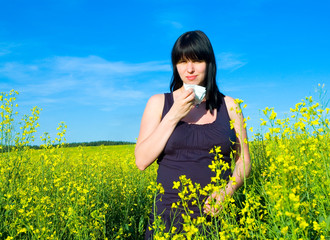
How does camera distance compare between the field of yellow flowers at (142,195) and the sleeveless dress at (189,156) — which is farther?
the sleeveless dress at (189,156)

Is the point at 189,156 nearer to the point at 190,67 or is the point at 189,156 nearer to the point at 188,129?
the point at 188,129

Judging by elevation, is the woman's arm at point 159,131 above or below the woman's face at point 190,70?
below

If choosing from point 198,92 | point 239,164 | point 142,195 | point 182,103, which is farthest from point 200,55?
point 142,195

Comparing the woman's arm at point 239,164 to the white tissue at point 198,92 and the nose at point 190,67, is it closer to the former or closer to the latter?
the white tissue at point 198,92

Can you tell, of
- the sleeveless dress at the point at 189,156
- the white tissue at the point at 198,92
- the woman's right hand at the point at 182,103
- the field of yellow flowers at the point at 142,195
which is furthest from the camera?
the white tissue at the point at 198,92

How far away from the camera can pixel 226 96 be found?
2953mm

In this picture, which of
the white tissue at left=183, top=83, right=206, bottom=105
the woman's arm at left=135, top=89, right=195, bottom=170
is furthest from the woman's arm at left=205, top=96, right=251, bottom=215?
the woman's arm at left=135, top=89, right=195, bottom=170

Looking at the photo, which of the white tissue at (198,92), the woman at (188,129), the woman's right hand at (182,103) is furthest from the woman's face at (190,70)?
the woman's right hand at (182,103)

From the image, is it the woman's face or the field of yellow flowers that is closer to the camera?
the field of yellow flowers

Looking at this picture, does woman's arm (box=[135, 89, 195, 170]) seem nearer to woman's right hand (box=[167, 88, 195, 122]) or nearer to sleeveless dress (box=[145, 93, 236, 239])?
woman's right hand (box=[167, 88, 195, 122])

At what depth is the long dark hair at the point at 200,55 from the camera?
8.47 ft

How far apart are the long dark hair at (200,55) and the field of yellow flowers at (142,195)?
1.85 feet

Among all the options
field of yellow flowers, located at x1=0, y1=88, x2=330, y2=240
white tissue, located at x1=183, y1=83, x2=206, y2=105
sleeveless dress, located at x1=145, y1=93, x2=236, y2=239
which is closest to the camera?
field of yellow flowers, located at x1=0, y1=88, x2=330, y2=240

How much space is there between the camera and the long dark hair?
2582mm
